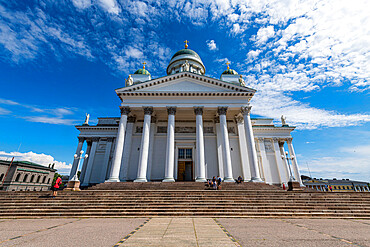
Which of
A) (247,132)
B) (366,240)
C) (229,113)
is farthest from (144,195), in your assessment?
(229,113)

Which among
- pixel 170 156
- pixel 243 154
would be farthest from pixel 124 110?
pixel 243 154

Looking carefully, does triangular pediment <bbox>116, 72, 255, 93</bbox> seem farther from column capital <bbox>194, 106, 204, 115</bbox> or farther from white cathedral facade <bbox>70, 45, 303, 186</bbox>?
column capital <bbox>194, 106, 204, 115</bbox>

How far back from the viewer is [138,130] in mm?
22969

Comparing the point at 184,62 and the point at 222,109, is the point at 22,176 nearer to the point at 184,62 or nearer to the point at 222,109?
the point at 184,62

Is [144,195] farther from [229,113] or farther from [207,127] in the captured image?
[229,113]

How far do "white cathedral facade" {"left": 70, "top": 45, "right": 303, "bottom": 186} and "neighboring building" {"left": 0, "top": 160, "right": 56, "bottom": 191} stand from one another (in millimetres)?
27873

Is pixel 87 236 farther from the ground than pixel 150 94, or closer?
closer

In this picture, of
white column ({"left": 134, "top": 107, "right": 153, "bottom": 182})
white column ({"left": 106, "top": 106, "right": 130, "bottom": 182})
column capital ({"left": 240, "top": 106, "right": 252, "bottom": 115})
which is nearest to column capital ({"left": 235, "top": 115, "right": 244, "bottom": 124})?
column capital ({"left": 240, "top": 106, "right": 252, "bottom": 115})

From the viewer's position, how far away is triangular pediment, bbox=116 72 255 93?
2055cm

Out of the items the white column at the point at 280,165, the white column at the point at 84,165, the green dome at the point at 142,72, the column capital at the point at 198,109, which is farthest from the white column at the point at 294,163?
the white column at the point at 84,165

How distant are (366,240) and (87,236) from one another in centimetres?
762

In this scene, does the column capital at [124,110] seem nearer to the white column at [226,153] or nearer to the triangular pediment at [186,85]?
the triangular pediment at [186,85]

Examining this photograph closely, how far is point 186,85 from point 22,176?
48362mm

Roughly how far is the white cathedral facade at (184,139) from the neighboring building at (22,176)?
27873 millimetres
